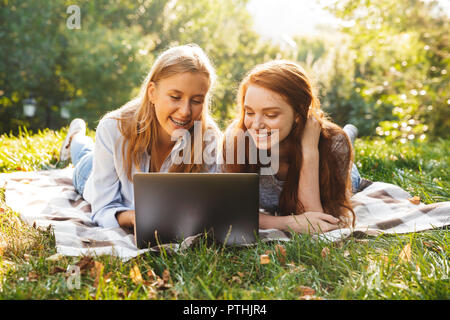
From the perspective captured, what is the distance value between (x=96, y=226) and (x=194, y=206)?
97 centimetres

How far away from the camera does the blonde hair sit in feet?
8.20

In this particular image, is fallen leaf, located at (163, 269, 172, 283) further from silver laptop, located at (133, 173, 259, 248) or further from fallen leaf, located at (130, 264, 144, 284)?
silver laptop, located at (133, 173, 259, 248)

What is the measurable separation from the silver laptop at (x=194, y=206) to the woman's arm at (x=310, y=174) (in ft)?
1.95

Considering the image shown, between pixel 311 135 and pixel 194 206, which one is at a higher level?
pixel 311 135

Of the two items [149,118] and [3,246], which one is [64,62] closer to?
[149,118]

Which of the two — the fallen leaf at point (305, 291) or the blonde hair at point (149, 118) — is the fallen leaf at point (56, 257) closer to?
the blonde hair at point (149, 118)

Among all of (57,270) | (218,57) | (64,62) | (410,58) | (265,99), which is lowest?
(57,270)

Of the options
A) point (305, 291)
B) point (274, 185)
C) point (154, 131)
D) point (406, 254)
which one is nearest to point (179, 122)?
point (154, 131)

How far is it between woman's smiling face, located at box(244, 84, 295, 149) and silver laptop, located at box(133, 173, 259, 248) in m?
0.57

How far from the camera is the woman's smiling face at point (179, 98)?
2410 mm

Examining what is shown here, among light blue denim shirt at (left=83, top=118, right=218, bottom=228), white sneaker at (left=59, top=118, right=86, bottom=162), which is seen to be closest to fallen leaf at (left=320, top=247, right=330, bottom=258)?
light blue denim shirt at (left=83, top=118, right=218, bottom=228)

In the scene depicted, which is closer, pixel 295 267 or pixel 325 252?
pixel 295 267

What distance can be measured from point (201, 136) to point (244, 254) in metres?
0.97

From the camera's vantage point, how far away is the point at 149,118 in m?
2.63
